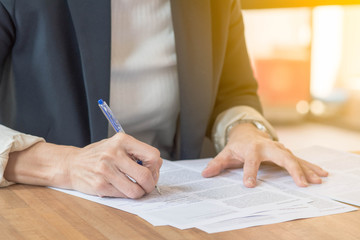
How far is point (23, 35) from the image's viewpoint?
129 cm

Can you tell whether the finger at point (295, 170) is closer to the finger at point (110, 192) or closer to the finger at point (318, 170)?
the finger at point (318, 170)

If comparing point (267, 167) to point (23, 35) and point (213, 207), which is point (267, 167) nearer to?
point (213, 207)

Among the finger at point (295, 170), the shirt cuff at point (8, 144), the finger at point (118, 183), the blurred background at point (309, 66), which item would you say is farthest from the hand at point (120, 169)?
the blurred background at point (309, 66)

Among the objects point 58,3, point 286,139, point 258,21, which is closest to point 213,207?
point 58,3


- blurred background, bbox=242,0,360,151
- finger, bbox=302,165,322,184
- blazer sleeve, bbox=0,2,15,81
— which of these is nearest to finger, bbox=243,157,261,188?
finger, bbox=302,165,322,184

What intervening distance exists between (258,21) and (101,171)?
16.5ft

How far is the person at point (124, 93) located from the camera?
1.07 m

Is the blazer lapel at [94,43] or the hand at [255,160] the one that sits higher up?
the blazer lapel at [94,43]

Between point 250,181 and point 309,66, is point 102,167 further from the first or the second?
point 309,66

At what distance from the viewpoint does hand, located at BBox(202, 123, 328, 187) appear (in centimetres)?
112

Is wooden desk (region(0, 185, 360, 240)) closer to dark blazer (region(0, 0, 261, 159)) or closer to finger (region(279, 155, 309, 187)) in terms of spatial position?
finger (region(279, 155, 309, 187))

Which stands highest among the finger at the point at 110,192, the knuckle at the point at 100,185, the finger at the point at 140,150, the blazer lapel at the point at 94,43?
the blazer lapel at the point at 94,43

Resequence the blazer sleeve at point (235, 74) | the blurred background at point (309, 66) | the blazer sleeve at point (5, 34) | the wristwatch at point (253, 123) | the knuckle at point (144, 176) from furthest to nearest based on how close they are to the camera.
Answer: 1. the blurred background at point (309, 66)
2. the blazer sleeve at point (235, 74)
3. the wristwatch at point (253, 123)
4. the blazer sleeve at point (5, 34)
5. the knuckle at point (144, 176)

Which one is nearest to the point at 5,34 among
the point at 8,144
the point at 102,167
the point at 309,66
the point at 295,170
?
the point at 8,144
